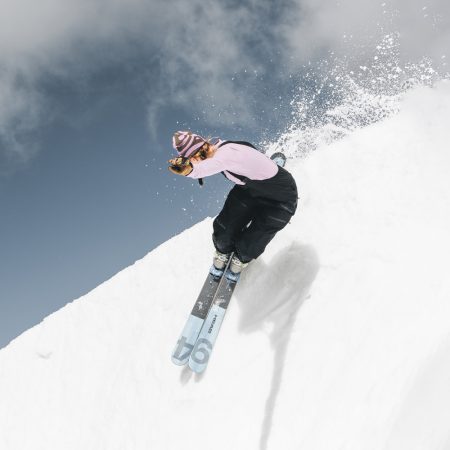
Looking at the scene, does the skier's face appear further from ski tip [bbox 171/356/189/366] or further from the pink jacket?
ski tip [bbox 171/356/189/366]

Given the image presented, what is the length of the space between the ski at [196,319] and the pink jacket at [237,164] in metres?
1.87

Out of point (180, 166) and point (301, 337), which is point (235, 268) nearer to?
point (301, 337)

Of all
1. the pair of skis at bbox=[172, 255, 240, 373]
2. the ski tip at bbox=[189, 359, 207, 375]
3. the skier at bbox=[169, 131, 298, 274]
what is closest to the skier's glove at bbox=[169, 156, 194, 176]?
the skier at bbox=[169, 131, 298, 274]

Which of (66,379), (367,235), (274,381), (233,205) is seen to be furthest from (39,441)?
(367,235)

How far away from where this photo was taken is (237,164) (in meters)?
5.05

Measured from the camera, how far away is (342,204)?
21.2ft

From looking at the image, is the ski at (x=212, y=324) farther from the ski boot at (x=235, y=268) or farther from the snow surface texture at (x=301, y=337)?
the snow surface texture at (x=301, y=337)

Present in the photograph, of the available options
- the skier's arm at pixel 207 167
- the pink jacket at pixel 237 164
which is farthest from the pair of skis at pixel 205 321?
the skier's arm at pixel 207 167

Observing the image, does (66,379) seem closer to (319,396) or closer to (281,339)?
(281,339)

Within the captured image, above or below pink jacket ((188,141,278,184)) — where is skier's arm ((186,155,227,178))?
below

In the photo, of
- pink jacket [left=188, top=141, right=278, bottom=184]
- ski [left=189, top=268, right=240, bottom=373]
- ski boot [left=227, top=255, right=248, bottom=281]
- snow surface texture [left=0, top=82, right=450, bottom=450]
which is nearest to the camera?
snow surface texture [left=0, top=82, right=450, bottom=450]

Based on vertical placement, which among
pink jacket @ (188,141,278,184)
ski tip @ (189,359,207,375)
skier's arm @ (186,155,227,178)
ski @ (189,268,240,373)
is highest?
pink jacket @ (188,141,278,184)

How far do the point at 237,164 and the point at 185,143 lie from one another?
72cm

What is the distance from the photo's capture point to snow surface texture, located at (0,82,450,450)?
152 inches
